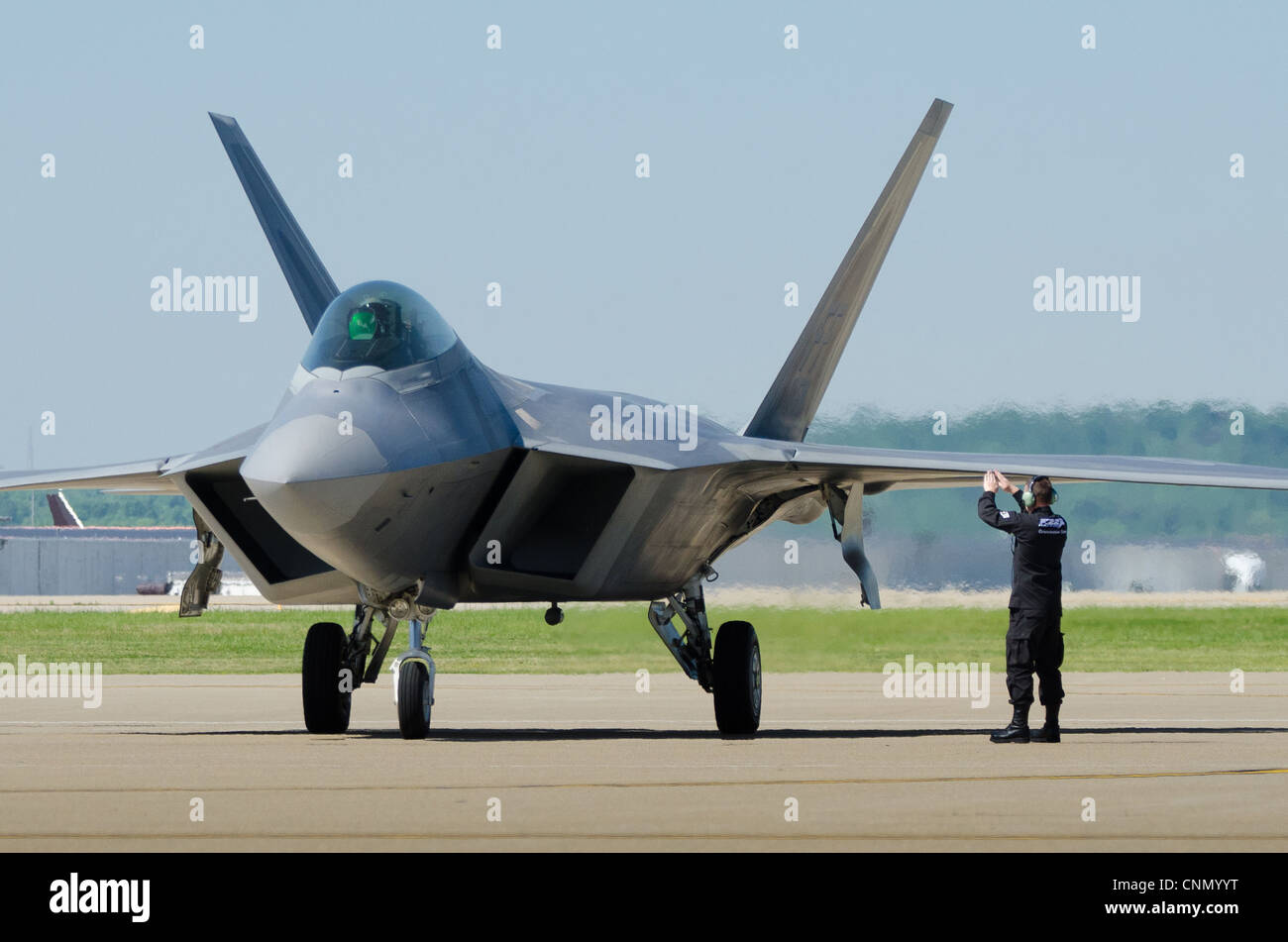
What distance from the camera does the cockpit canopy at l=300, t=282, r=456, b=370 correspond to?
11.8 m

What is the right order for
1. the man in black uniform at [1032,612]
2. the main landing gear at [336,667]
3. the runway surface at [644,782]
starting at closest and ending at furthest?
1. the runway surface at [644,782]
2. the man in black uniform at [1032,612]
3. the main landing gear at [336,667]

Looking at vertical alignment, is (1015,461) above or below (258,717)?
above

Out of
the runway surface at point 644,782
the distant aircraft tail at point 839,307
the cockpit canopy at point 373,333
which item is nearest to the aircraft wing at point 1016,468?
the runway surface at point 644,782

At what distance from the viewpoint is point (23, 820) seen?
26.6 feet

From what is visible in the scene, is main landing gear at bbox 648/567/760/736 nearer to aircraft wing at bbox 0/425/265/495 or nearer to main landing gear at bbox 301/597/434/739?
main landing gear at bbox 301/597/434/739

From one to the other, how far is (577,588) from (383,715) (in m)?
4.95

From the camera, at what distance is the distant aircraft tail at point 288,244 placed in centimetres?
1598

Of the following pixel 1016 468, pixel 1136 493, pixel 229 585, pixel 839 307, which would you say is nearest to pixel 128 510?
pixel 229 585

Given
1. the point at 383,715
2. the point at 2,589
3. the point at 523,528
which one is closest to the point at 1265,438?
the point at 383,715

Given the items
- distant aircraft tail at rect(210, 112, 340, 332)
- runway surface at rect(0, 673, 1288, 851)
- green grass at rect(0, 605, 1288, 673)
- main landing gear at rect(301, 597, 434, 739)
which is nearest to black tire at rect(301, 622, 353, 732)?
main landing gear at rect(301, 597, 434, 739)

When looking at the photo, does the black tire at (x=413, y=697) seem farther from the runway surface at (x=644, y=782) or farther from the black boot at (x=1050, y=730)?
the black boot at (x=1050, y=730)

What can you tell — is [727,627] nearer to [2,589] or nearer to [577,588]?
[577,588]

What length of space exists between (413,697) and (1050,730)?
4068mm

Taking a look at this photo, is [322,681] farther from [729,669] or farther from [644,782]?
[644,782]
